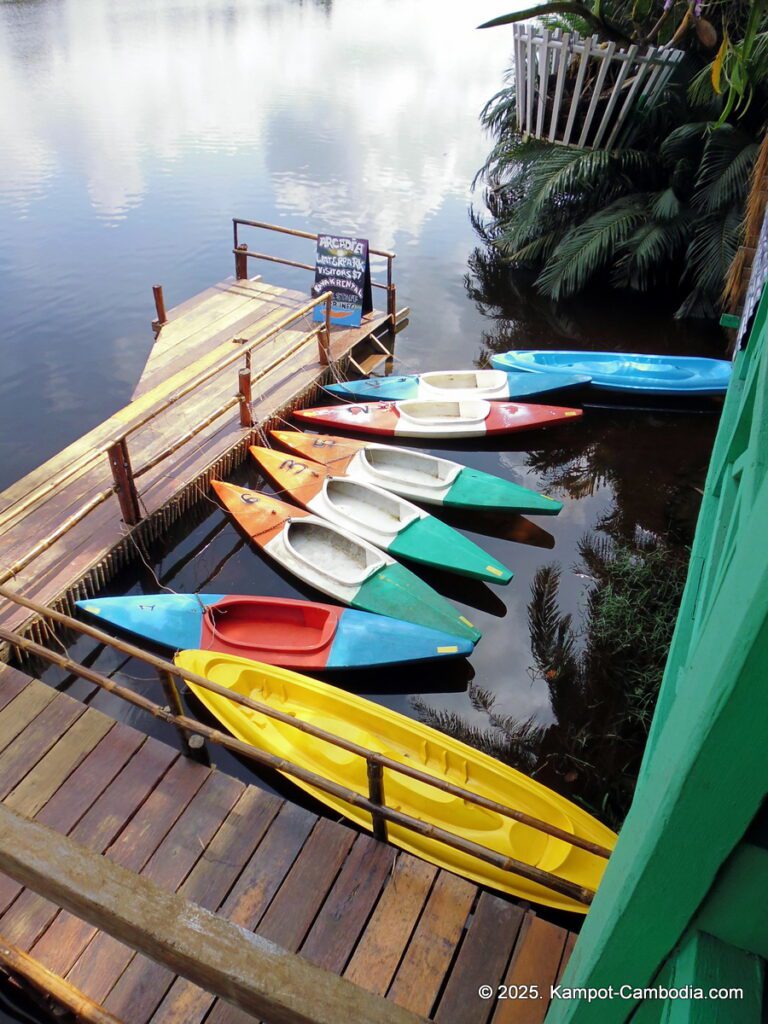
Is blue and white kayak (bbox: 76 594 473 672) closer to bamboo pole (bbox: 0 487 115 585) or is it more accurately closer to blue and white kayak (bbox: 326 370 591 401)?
bamboo pole (bbox: 0 487 115 585)

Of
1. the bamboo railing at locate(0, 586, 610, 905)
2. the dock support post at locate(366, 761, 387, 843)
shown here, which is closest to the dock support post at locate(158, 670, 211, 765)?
the bamboo railing at locate(0, 586, 610, 905)

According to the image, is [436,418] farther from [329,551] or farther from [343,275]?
[329,551]

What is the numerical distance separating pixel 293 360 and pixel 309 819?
25.3 feet

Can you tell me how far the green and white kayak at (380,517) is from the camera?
7.21m

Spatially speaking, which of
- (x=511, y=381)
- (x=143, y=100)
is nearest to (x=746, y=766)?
(x=511, y=381)

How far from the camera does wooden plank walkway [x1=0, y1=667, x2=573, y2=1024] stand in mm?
3402

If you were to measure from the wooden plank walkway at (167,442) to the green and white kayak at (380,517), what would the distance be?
2.96 feet

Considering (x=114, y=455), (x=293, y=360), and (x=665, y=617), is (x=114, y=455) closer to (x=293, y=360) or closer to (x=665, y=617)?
(x=293, y=360)

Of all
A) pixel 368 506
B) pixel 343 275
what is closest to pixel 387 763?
pixel 368 506

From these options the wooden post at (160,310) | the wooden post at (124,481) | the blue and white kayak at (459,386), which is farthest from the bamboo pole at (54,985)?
the wooden post at (160,310)

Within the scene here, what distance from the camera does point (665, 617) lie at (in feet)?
21.9

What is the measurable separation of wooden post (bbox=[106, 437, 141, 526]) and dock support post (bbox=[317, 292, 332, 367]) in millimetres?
3910

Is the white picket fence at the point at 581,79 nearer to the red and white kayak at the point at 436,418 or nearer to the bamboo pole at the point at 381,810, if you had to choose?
the red and white kayak at the point at 436,418

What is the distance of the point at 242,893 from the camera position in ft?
12.3
